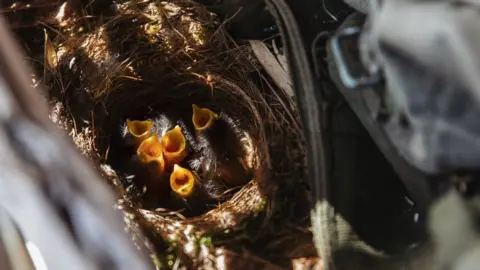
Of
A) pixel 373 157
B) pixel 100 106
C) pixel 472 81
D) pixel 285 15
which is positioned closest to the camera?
pixel 472 81

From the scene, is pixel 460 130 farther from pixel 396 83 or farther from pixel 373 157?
pixel 373 157

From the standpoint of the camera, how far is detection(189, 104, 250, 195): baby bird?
1.11 meters

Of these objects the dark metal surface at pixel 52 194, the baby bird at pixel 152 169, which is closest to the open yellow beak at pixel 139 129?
the baby bird at pixel 152 169

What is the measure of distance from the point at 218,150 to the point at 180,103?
0.43 feet

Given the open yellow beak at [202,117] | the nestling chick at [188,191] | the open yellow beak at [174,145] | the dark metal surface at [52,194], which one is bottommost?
the nestling chick at [188,191]

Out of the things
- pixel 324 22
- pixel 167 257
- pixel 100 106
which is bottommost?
pixel 167 257

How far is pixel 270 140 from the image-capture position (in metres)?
1.01

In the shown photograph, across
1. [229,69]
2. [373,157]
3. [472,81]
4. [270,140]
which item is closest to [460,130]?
[472,81]

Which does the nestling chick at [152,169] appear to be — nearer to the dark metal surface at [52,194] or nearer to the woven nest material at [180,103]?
the woven nest material at [180,103]

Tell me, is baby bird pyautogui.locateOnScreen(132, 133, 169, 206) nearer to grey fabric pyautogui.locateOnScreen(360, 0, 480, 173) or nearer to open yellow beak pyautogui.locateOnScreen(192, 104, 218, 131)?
open yellow beak pyautogui.locateOnScreen(192, 104, 218, 131)

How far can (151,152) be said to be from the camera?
110 cm

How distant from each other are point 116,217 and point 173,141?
633mm

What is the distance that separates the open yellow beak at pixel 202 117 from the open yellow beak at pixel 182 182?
0.09 metres

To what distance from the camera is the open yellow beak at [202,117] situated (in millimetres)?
1130
